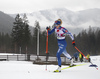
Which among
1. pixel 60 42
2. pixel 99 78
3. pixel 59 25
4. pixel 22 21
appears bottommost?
pixel 99 78

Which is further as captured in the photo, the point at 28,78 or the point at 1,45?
the point at 1,45

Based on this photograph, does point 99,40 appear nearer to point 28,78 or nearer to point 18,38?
point 18,38

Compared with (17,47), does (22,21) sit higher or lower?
higher

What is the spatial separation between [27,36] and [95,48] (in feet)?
148

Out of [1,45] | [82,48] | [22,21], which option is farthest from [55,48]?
[1,45]

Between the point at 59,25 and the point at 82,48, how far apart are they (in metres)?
84.3

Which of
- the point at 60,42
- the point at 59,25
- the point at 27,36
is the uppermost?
the point at 27,36

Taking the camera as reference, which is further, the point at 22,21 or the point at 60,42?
the point at 22,21

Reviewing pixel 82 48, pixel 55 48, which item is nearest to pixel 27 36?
pixel 55 48

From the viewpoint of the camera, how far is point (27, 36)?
197 ft

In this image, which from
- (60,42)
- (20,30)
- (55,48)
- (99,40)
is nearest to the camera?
(60,42)

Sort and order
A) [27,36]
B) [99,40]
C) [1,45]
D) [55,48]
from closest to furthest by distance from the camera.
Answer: [27,36] < [55,48] < [99,40] < [1,45]

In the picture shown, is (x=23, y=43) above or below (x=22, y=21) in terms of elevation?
below

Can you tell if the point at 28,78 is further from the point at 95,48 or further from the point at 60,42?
the point at 95,48
